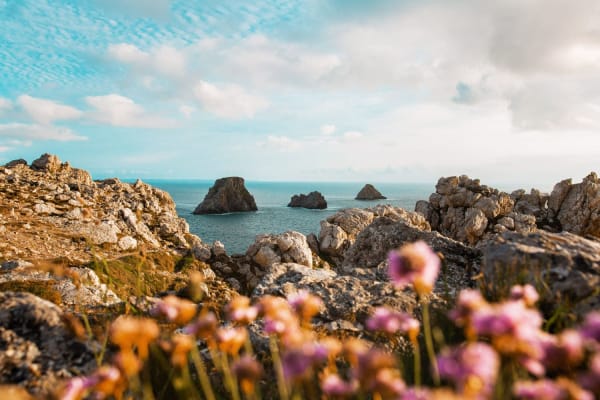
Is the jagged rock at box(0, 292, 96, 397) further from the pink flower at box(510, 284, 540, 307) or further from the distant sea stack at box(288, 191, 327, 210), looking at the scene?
the distant sea stack at box(288, 191, 327, 210)

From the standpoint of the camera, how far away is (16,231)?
22594 mm

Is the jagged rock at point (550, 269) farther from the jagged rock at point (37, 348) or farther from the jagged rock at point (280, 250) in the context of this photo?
the jagged rock at point (280, 250)

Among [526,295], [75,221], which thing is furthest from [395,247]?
[75,221]

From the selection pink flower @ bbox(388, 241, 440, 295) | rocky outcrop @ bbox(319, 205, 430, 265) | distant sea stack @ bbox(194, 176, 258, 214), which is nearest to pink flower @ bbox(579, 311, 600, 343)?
pink flower @ bbox(388, 241, 440, 295)

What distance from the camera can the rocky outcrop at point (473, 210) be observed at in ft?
198

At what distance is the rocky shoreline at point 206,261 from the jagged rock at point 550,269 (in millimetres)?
18

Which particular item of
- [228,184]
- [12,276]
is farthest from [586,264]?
[228,184]

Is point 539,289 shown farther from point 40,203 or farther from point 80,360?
point 40,203

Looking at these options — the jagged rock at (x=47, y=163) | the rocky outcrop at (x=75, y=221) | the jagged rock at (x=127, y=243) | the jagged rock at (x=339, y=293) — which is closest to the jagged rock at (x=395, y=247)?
the jagged rock at (x=339, y=293)

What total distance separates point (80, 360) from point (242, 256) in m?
27.7

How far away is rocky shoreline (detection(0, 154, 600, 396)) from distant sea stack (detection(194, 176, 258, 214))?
9763 cm

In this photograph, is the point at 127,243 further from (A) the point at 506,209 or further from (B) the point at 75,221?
(A) the point at 506,209

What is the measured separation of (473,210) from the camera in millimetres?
63469

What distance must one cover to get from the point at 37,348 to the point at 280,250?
2718cm
